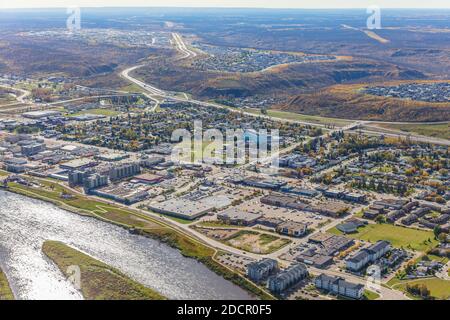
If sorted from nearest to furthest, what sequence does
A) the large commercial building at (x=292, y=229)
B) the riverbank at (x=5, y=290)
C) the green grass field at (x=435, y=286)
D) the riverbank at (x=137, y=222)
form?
the riverbank at (x=5, y=290)
the green grass field at (x=435, y=286)
the riverbank at (x=137, y=222)
the large commercial building at (x=292, y=229)

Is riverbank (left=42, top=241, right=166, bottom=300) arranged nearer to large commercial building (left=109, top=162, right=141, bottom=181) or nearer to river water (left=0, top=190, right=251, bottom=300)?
river water (left=0, top=190, right=251, bottom=300)

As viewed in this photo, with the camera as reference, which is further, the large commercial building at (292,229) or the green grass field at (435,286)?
the large commercial building at (292,229)

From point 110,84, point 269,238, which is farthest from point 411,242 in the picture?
point 110,84

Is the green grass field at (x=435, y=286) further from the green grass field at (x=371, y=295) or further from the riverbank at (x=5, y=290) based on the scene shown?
the riverbank at (x=5, y=290)

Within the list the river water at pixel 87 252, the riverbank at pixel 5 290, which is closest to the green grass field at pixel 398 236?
the river water at pixel 87 252

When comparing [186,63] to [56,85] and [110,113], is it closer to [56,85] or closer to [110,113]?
[56,85]

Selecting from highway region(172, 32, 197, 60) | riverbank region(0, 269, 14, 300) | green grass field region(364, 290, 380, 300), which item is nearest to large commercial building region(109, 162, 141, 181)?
riverbank region(0, 269, 14, 300)

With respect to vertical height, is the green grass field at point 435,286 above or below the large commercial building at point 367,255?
below
